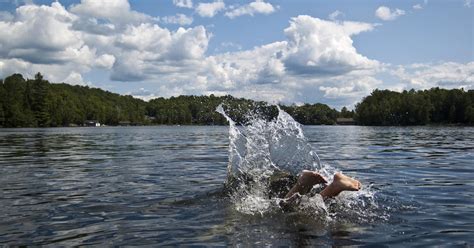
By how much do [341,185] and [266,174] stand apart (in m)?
4.59

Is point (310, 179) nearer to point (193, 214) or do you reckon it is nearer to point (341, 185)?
point (341, 185)

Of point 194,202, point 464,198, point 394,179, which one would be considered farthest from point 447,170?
point 194,202

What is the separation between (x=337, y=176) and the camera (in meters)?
10.9

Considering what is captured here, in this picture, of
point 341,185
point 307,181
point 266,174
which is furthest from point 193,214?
point 266,174

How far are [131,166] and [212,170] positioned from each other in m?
4.51

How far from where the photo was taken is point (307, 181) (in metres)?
11.3

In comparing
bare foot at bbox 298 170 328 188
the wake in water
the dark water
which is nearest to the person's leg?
bare foot at bbox 298 170 328 188

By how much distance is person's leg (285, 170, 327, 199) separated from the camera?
11117mm

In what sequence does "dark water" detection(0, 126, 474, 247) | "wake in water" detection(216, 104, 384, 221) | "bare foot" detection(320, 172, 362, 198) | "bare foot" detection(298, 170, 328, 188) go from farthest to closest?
"wake in water" detection(216, 104, 384, 221) < "bare foot" detection(298, 170, 328, 188) < "bare foot" detection(320, 172, 362, 198) < "dark water" detection(0, 126, 474, 247)

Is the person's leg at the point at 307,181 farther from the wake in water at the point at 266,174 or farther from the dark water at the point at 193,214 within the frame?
the dark water at the point at 193,214

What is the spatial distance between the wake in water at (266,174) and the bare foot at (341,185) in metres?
0.34

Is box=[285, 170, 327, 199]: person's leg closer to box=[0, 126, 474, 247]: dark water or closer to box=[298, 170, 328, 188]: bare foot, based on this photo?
box=[298, 170, 328, 188]: bare foot

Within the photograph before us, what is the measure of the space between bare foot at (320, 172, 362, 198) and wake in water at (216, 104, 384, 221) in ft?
1.10

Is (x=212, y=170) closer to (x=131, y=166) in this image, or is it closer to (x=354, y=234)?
(x=131, y=166)
